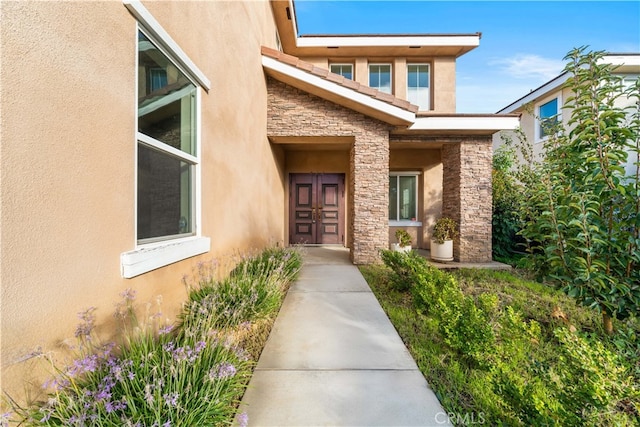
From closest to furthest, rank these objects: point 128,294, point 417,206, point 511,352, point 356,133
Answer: point 128,294
point 511,352
point 356,133
point 417,206

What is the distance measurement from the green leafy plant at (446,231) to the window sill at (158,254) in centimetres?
599

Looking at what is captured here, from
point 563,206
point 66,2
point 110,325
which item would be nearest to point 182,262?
point 110,325

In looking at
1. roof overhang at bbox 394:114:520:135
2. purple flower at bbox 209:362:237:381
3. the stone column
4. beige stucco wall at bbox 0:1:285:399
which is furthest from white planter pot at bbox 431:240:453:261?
purple flower at bbox 209:362:237:381

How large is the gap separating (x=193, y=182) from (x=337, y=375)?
8.68ft

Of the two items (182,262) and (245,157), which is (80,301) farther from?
(245,157)

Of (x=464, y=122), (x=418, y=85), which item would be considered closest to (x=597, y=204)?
(x=464, y=122)

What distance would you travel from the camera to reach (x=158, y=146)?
2.43 meters

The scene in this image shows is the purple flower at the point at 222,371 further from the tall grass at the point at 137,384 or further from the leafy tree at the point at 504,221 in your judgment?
the leafy tree at the point at 504,221

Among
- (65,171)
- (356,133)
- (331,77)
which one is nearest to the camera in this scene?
(65,171)

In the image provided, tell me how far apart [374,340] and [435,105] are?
873 centimetres

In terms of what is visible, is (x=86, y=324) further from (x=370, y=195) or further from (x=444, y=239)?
(x=444, y=239)

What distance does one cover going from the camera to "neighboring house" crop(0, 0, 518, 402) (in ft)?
4.37

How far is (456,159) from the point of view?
687 cm

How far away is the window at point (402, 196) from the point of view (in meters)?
9.10
